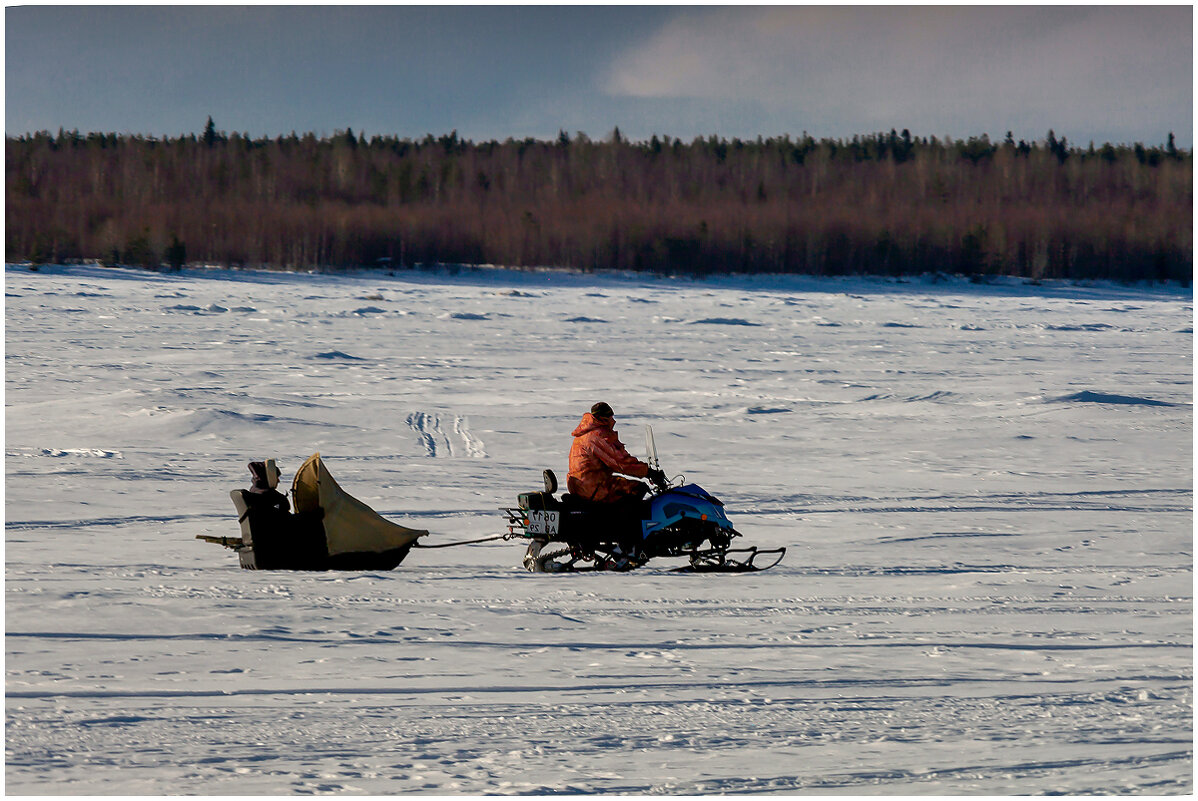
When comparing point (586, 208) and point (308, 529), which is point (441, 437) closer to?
point (308, 529)

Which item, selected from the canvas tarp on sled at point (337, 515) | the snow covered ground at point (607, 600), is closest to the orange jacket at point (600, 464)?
the snow covered ground at point (607, 600)

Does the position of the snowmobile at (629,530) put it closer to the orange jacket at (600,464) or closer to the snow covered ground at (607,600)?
the orange jacket at (600,464)

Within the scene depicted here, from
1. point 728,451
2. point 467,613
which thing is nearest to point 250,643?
point 467,613

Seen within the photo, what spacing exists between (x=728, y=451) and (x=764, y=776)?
20.3ft

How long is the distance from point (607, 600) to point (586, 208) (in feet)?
125

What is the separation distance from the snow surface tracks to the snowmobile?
11.0 ft

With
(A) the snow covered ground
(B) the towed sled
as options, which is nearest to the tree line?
(A) the snow covered ground

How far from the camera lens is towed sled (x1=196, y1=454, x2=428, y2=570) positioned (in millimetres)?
5867

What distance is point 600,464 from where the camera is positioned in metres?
6.09

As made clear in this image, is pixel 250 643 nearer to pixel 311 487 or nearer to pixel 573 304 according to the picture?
pixel 311 487

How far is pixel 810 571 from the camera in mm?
6145

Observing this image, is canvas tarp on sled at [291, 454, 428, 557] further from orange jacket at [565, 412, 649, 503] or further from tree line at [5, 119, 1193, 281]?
tree line at [5, 119, 1193, 281]

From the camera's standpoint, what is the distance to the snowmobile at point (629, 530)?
6066 millimetres

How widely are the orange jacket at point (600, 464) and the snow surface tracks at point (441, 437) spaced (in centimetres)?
336
